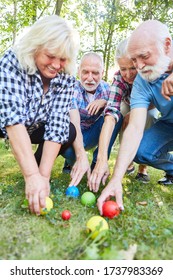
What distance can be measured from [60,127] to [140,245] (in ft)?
4.53

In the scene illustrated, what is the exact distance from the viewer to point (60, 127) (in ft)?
9.80

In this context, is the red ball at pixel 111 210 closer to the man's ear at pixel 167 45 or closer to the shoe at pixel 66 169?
the man's ear at pixel 167 45

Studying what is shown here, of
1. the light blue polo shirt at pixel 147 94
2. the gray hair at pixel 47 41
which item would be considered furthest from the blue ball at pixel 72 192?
the gray hair at pixel 47 41

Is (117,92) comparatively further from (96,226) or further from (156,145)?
(96,226)

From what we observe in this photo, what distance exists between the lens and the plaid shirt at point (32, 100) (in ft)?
8.70

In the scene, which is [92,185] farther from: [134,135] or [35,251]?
[35,251]

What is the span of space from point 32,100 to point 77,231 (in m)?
1.24

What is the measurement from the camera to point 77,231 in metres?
2.24

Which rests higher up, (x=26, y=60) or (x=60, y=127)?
(x=26, y=60)

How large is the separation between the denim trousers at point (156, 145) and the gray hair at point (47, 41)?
1.30m

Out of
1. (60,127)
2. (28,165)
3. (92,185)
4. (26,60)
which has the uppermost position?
(26,60)

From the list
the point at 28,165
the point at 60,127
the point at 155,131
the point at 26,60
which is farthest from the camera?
the point at 155,131

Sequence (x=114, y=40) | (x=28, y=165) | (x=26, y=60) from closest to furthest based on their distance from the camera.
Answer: (x=28, y=165) < (x=26, y=60) < (x=114, y=40)
